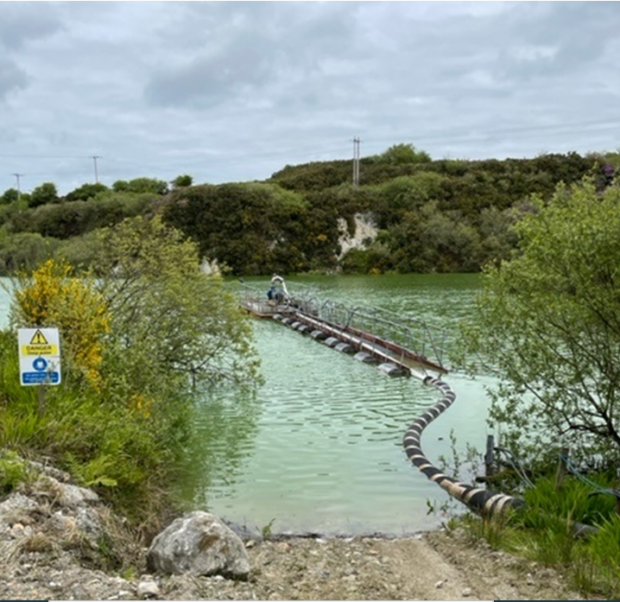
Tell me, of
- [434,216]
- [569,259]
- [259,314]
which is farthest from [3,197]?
[569,259]

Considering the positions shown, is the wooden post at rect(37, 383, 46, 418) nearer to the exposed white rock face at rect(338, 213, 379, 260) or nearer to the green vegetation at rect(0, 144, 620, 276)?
the green vegetation at rect(0, 144, 620, 276)

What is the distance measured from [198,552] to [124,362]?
5.87 metres

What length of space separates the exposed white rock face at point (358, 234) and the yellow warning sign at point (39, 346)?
82528 mm

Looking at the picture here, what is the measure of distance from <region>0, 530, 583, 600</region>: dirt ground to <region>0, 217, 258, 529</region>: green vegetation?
1.54 metres

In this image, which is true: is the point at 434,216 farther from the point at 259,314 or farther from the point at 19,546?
the point at 19,546

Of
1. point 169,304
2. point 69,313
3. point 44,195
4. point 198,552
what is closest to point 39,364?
point 69,313

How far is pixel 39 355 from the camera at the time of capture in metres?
8.73

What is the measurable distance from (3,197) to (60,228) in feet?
181

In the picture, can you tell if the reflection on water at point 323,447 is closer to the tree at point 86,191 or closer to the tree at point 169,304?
the tree at point 169,304

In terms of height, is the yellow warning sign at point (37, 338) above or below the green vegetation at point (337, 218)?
below

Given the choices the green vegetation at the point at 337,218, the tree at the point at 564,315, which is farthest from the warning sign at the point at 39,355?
the green vegetation at the point at 337,218

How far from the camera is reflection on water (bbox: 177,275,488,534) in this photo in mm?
9859

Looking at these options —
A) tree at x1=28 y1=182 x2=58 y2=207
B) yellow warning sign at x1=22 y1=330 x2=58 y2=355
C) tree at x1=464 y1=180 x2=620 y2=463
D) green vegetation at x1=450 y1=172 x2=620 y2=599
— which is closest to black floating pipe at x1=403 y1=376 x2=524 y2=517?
green vegetation at x1=450 y1=172 x2=620 y2=599

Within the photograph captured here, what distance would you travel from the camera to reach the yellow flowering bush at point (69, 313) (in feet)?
36.9
